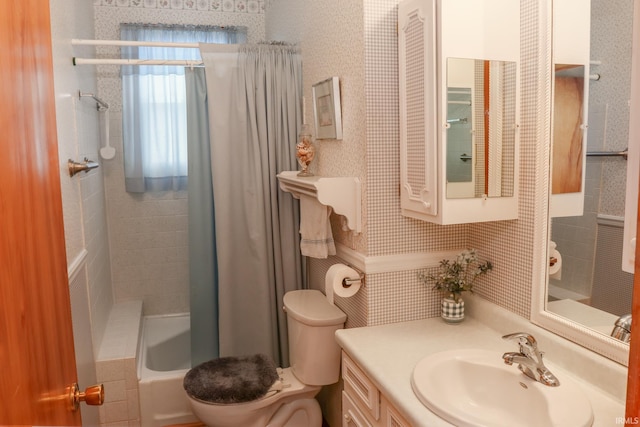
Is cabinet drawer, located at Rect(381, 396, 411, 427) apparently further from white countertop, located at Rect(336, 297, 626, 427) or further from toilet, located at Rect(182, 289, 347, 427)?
toilet, located at Rect(182, 289, 347, 427)

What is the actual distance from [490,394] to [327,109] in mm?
1363

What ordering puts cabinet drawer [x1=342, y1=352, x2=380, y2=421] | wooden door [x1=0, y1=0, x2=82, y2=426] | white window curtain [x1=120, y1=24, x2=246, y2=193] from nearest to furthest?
1. wooden door [x1=0, y1=0, x2=82, y2=426]
2. cabinet drawer [x1=342, y1=352, x2=380, y2=421]
3. white window curtain [x1=120, y1=24, x2=246, y2=193]

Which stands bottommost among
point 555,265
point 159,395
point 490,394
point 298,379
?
point 159,395

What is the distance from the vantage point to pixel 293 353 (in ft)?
7.86

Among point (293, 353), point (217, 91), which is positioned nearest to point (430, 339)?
point (293, 353)

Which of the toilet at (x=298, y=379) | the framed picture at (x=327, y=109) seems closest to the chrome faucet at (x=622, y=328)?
the toilet at (x=298, y=379)

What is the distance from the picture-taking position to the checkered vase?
6.38 ft

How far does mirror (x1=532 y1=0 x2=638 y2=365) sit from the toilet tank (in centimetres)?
97

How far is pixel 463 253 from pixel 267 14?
8.15 feet

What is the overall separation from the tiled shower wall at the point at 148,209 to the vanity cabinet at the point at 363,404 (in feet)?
7.39

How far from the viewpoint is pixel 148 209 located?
374 cm

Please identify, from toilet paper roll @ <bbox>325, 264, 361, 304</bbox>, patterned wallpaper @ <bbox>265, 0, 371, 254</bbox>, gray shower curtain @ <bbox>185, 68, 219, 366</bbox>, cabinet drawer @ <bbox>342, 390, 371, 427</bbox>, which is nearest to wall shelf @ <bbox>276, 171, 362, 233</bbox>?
patterned wallpaper @ <bbox>265, 0, 371, 254</bbox>

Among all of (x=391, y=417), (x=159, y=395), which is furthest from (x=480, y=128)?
(x=159, y=395)

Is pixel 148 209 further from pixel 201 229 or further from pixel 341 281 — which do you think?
pixel 341 281
